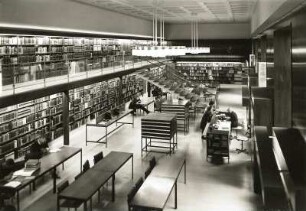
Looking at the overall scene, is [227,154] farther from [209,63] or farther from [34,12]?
[209,63]

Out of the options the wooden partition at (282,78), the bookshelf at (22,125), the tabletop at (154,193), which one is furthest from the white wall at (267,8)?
the bookshelf at (22,125)

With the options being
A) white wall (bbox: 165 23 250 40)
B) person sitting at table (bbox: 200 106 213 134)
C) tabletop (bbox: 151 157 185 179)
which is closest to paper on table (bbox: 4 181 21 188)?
tabletop (bbox: 151 157 185 179)

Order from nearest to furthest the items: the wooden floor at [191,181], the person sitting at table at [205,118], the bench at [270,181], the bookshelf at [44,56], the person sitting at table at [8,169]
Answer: the bench at [270,181] → the person sitting at table at [8,169] → the wooden floor at [191,181] → the bookshelf at [44,56] → the person sitting at table at [205,118]

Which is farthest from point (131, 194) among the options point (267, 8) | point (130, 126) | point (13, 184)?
point (130, 126)

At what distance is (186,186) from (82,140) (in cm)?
483

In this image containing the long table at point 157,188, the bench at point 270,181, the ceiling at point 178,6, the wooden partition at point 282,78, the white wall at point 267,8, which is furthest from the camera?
the ceiling at point 178,6

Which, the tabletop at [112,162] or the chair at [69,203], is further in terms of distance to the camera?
the tabletop at [112,162]

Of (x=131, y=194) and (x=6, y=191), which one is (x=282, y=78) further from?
(x=6, y=191)

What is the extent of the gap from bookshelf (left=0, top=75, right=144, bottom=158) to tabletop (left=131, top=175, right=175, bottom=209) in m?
4.83

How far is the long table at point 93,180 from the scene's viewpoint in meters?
5.50

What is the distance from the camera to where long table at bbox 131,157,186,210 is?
5.00m

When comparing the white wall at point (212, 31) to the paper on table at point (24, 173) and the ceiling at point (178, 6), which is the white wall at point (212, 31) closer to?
the ceiling at point (178, 6)

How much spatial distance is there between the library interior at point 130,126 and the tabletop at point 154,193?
0.02m

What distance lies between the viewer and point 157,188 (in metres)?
5.61
